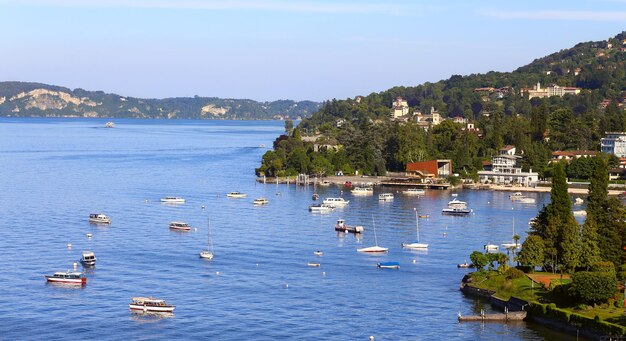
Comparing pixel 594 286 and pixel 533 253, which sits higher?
pixel 533 253

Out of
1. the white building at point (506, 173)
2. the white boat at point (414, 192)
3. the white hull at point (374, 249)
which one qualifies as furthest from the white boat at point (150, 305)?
the white building at point (506, 173)

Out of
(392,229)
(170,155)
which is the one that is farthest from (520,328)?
(170,155)

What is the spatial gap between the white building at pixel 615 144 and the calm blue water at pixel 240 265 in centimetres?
2941

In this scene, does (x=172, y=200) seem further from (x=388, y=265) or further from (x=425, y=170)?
(x=425, y=170)

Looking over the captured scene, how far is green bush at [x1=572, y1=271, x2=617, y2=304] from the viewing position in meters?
47.5

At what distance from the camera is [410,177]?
12512 centimetres

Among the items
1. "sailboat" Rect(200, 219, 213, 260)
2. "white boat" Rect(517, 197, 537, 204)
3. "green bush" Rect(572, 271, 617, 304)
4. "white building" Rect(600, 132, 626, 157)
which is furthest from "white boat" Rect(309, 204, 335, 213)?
"white building" Rect(600, 132, 626, 157)

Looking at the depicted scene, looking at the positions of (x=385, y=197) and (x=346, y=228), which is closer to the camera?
(x=346, y=228)

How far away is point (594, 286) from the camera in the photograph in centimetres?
4759

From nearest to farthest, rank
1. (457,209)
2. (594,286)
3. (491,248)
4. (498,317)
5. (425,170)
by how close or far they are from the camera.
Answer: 1. (594,286)
2. (498,317)
3. (491,248)
4. (457,209)
5. (425,170)

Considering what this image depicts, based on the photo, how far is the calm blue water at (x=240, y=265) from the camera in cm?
4884

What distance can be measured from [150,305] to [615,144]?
9951 cm

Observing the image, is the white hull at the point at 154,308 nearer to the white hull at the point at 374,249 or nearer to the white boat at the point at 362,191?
the white hull at the point at 374,249

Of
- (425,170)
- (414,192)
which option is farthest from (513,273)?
(425,170)
